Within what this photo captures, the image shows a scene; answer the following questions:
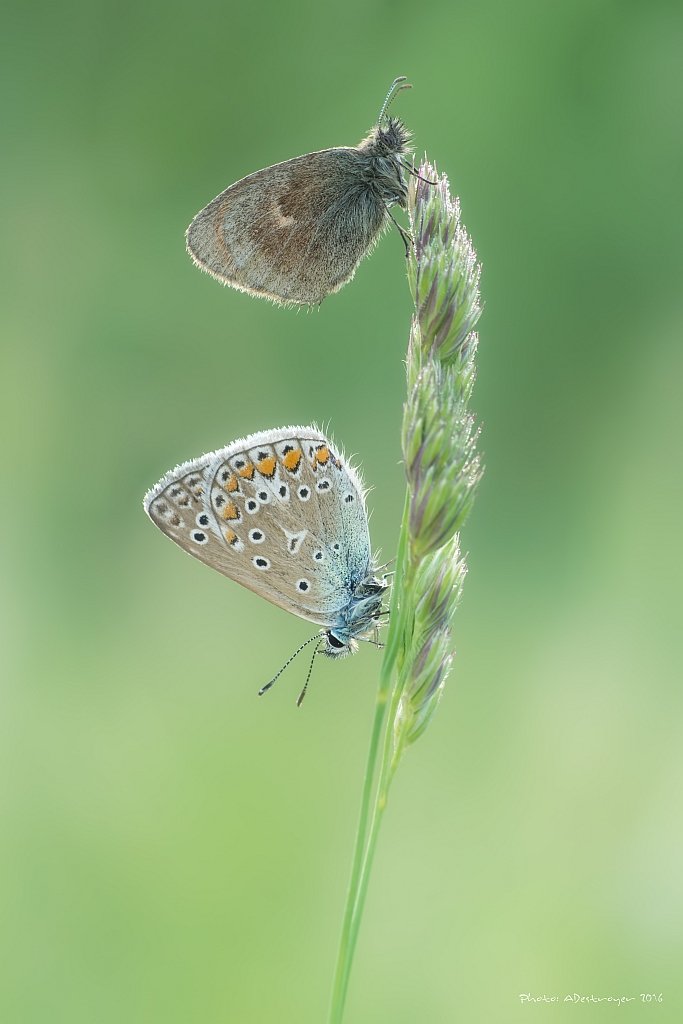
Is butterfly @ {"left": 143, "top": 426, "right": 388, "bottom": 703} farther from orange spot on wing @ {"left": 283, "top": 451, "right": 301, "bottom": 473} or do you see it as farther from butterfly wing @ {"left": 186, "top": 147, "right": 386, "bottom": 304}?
butterfly wing @ {"left": 186, "top": 147, "right": 386, "bottom": 304}

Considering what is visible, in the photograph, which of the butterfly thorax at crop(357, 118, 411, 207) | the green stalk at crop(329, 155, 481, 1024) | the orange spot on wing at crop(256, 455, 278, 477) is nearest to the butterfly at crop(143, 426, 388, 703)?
the orange spot on wing at crop(256, 455, 278, 477)

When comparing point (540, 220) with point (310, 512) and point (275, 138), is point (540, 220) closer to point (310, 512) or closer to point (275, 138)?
point (275, 138)

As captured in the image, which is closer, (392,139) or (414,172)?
(414,172)

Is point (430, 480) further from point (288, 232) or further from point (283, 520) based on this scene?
point (288, 232)

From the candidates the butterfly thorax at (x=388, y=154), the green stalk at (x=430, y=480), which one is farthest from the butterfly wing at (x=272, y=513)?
the butterfly thorax at (x=388, y=154)

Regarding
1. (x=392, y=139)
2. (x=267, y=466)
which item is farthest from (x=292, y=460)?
(x=392, y=139)

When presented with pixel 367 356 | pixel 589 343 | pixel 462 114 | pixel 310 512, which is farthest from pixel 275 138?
pixel 310 512
